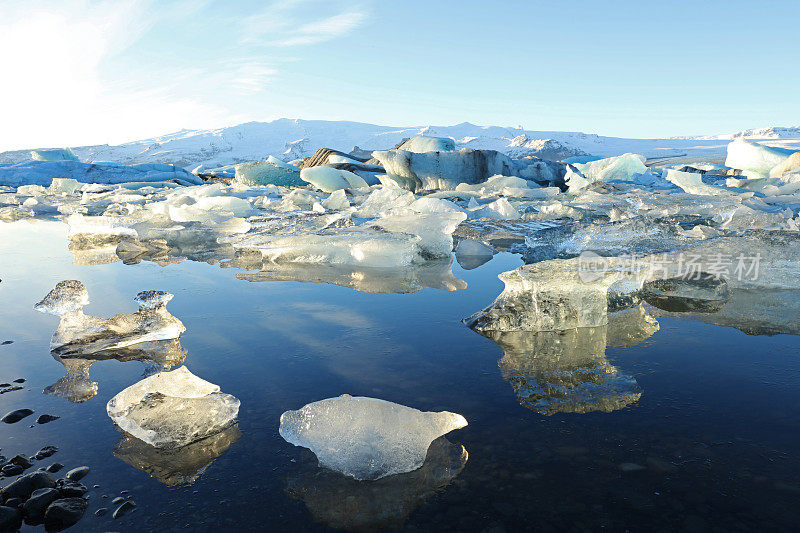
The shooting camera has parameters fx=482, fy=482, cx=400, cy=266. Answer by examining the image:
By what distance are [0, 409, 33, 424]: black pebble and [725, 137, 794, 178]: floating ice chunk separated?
37.8 ft

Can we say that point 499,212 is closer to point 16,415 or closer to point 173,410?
point 173,410

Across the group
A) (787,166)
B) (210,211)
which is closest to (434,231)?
(210,211)

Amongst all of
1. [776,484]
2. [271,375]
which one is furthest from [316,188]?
[776,484]

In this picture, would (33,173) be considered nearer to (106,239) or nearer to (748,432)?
(106,239)

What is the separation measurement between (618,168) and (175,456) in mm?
9761

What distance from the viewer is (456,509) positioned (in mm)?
735

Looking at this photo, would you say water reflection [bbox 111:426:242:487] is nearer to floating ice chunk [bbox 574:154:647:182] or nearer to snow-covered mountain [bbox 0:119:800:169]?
floating ice chunk [bbox 574:154:647:182]

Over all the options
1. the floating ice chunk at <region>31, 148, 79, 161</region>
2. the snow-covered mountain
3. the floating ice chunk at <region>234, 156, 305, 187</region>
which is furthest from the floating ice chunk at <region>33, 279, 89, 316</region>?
the snow-covered mountain

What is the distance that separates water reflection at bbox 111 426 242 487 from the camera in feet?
2.73

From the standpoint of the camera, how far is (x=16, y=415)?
1.03 m

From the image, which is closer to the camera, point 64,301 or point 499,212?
point 64,301

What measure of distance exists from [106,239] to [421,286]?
2733 mm

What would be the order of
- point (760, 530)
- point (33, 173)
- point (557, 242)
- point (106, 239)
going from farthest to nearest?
point (33, 173) < point (106, 239) < point (557, 242) < point (760, 530)

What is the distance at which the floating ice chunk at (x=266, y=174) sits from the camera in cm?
1008
